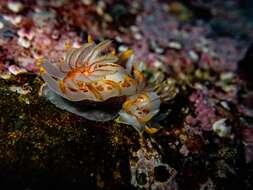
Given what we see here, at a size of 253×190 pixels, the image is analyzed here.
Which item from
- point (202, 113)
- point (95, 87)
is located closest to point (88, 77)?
point (95, 87)

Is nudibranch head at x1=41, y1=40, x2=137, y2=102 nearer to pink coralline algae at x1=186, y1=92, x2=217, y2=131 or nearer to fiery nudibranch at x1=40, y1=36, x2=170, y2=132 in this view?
fiery nudibranch at x1=40, y1=36, x2=170, y2=132

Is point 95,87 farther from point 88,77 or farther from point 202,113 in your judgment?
point 202,113

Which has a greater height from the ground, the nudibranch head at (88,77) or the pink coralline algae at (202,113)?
the nudibranch head at (88,77)

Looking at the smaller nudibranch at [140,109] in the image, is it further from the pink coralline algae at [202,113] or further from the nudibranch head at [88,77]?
the pink coralline algae at [202,113]

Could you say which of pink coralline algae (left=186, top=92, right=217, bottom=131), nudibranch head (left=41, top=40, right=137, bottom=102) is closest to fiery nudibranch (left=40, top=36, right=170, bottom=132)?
nudibranch head (left=41, top=40, right=137, bottom=102)

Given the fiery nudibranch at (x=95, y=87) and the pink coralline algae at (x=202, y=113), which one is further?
the pink coralline algae at (x=202, y=113)

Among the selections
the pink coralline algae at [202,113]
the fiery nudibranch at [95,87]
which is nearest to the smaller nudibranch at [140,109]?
the fiery nudibranch at [95,87]

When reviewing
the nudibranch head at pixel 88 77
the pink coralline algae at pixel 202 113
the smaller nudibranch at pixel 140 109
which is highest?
the nudibranch head at pixel 88 77

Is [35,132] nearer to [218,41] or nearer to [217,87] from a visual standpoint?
[217,87]
